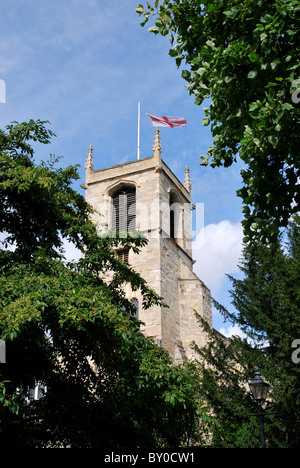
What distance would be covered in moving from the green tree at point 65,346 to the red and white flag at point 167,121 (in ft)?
53.8

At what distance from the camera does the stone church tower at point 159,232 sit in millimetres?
22844

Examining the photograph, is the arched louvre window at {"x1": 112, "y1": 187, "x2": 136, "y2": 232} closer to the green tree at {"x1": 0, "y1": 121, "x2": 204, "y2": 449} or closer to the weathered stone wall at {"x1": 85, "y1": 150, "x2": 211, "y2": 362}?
the weathered stone wall at {"x1": 85, "y1": 150, "x2": 211, "y2": 362}

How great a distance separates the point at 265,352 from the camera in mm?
15430

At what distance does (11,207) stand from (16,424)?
4232mm

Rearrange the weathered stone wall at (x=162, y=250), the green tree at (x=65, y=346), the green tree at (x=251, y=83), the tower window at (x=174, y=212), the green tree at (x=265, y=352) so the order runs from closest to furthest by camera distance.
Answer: the green tree at (x=251, y=83), the green tree at (x=65, y=346), the green tree at (x=265, y=352), the weathered stone wall at (x=162, y=250), the tower window at (x=174, y=212)

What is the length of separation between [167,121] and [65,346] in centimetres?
1960

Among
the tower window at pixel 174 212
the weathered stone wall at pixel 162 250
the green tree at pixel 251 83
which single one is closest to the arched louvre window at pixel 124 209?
the weathered stone wall at pixel 162 250

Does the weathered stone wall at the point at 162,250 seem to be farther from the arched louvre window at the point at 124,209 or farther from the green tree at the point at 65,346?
the green tree at the point at 65,346

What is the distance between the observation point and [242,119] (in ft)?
21.1

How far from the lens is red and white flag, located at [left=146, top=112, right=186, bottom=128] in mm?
26359

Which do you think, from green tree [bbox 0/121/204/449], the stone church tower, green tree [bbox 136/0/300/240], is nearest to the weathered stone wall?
the stone church tower

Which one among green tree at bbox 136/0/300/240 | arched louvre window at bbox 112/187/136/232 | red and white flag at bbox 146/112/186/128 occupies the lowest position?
green tree at bbox 136/0/300/240

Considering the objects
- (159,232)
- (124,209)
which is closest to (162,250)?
(159,232)

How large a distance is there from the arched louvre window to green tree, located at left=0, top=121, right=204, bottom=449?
50.9 feet
